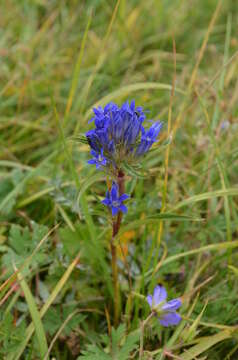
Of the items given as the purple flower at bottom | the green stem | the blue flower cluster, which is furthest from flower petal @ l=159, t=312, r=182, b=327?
the blue flower cluster

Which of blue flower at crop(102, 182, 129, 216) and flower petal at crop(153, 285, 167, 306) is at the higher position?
blue flower at crop(102, 182, 129, 216)

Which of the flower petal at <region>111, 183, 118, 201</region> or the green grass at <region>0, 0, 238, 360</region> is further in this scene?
the green grass at <region>0, 0, 238, 360</region>

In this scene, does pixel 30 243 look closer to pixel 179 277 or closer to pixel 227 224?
pixel 179 277

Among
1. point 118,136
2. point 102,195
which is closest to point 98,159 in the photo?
point 118,136

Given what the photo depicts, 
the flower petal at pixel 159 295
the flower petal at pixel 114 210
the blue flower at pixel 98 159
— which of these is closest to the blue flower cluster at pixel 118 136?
the blue flower at pixel 98 159

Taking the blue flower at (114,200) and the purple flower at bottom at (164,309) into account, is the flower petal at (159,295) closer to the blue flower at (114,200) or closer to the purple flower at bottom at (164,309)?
the purple flower at bottom at (164,309)

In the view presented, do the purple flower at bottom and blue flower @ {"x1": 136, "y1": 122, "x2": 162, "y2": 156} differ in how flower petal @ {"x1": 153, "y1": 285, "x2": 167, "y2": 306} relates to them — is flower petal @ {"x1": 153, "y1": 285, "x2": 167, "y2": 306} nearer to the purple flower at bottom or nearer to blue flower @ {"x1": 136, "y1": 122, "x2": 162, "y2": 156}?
the purple flower at bottom

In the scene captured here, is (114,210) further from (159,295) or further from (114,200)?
(159,295)
